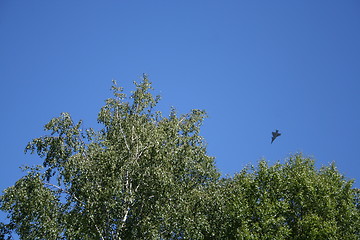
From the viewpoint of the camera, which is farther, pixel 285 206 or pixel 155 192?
pixel 285 206

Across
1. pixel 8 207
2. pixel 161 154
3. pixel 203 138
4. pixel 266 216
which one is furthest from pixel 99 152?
pixel 266 216

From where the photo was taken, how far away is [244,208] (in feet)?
120

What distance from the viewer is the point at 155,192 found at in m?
30.4

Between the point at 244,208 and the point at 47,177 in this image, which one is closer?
the point at 47,177

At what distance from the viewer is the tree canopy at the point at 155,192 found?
29203mm

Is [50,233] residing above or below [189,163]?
below

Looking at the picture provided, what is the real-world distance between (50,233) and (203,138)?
54.2 ft

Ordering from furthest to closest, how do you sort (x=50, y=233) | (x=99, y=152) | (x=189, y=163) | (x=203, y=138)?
(x=203, y=138)
(x=189, y=163)
(x=99, y=152)
(x=50, y=233)

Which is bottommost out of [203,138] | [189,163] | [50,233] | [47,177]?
[50,233]

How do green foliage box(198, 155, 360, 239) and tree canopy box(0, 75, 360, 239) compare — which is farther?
green foliage box(198, 155, 360, 239)

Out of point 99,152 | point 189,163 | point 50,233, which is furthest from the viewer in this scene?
point 189,163

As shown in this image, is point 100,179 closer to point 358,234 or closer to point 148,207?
point 148,207

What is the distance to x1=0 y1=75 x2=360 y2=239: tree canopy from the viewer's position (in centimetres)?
2920

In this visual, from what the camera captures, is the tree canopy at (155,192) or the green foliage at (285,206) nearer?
the tree canopy at (155,192)
